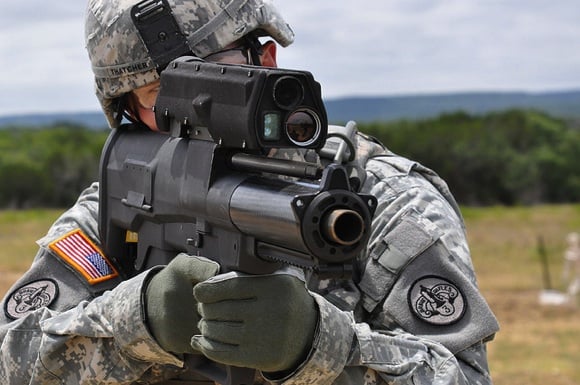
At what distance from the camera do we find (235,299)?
10.0 feet

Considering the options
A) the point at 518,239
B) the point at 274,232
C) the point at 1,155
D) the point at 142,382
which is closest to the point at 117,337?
the point at 142,382

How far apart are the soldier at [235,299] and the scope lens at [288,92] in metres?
0.50

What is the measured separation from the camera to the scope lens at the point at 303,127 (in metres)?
2.91

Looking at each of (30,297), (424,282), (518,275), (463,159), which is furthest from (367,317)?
(463,159)

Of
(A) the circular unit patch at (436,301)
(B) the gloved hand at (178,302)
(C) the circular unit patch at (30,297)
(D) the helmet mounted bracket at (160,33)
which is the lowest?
(C) the circular unit patch at (30,297)

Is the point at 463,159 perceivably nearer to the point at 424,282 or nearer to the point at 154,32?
the point at 154,32

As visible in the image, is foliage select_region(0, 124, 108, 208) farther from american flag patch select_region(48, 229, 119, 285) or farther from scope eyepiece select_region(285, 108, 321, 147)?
scope eyepiece select_region(285, 108, 321, 147)

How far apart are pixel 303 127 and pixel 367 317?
1094 mm

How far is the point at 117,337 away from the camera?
3637 mm

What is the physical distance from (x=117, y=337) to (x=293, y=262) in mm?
1022

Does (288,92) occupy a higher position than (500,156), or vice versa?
(288,92)

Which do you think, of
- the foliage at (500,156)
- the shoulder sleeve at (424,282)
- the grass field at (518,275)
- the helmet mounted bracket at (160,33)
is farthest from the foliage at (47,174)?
the shoulder sleeve at (424,282)

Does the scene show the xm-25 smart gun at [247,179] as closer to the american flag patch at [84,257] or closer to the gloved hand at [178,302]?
the gloved hand at [178,302]

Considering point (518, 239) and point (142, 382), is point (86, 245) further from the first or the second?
point (518, 239)
